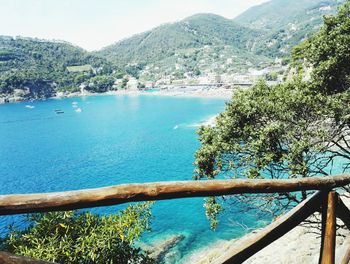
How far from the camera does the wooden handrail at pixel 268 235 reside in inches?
67.2

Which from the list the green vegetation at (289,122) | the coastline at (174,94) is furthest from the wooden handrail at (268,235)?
the coastline at (174,94)

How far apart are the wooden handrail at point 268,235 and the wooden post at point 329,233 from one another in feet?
0.21

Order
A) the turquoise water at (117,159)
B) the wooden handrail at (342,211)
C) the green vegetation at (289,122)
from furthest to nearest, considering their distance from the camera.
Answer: the turquoise water at (117,159)
the green vegetation at (289,122)
the wooden handrail at (342,211)

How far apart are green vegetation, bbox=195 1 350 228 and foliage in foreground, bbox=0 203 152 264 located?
3729 mm

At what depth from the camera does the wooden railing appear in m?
1.29

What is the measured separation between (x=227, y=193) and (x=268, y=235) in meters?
0.36

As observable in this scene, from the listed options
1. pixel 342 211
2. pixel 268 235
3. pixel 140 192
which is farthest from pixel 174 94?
pixel 140 192

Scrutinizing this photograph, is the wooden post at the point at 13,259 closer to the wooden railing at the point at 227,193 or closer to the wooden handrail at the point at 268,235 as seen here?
the wooden railing at the point at 227,193

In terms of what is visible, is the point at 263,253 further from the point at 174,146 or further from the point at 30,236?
the point at 174,146

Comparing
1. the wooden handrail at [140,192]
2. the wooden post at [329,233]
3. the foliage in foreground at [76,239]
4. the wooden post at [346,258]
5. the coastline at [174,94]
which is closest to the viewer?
the wooden handrail at [140,192]

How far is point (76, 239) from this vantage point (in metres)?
11.6

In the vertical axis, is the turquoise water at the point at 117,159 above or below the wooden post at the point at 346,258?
below

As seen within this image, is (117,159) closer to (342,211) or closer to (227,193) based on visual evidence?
(342,211)

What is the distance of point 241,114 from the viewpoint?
1205 centimetres
